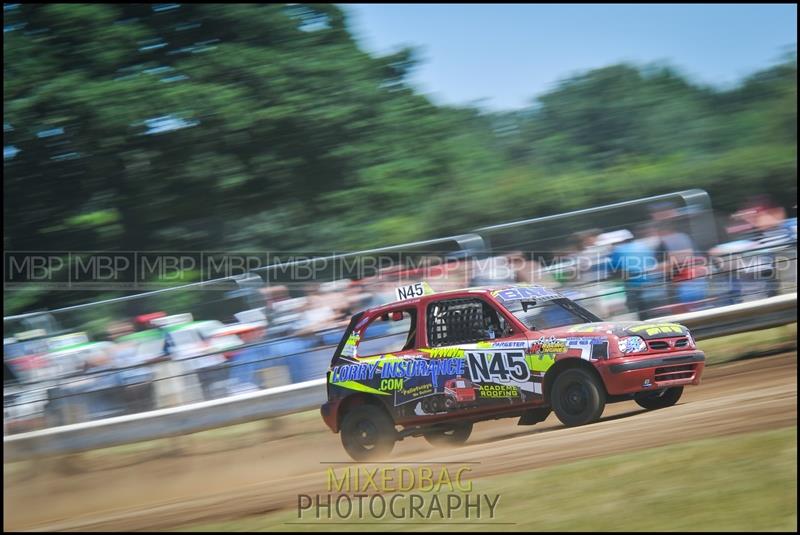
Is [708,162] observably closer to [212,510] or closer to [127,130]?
[127,130]

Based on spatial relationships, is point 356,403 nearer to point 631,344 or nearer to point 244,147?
point 631,344

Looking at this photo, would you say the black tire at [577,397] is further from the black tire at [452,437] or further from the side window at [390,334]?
the side window at [390,334]

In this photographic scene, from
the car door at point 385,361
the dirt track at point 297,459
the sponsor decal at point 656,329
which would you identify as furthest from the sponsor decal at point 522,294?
the dirt track at point 297,459

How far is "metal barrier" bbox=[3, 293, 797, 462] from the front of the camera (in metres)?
9.48

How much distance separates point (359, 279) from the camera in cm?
1009

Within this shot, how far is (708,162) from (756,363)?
29.1ft

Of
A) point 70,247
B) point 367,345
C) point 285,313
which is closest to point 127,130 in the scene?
point 70,247

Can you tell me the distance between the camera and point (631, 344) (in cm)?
706

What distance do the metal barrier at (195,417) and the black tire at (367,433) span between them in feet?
4.92

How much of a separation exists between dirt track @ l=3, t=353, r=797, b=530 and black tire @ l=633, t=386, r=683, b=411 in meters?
0.09

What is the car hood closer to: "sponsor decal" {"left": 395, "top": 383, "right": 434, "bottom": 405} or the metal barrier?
"sponsor decal" {"left": 395, "top": 383, "right": 434, "bottom": 405}

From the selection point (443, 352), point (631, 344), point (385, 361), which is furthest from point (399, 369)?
point (631, 344)

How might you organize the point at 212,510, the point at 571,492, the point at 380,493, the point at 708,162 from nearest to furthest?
1. the point at 571,492
2. the point at 380,493
3. the point at 212,510
4. the point at 708,162

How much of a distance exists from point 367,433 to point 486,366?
1.31 metres
